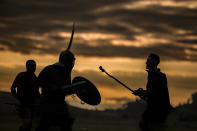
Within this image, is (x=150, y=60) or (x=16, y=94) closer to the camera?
(x=150, y=60)

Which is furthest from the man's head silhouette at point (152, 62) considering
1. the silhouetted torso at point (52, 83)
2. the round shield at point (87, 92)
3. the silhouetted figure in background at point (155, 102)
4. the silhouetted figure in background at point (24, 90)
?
the silhouetted figure in background at point (24, 90)

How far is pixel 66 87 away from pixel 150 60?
2.04 m

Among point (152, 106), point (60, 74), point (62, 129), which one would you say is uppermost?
point (60, 74)

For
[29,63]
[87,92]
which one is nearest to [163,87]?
[87,92]

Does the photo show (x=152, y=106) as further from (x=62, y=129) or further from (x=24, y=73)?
(x=24, y=73)

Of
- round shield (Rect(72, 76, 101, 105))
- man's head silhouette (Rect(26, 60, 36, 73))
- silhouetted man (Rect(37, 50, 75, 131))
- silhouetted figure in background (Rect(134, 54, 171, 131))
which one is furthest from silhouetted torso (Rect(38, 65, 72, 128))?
man's head silhouette (Rect(26, 60, 36, 73))

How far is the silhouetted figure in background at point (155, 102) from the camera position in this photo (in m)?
10.3

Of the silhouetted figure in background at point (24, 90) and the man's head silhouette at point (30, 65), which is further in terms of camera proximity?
the man's head silhouette at point (30, 65)

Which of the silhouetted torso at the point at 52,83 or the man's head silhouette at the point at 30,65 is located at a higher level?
the man's head silhouette at the point at 30,65

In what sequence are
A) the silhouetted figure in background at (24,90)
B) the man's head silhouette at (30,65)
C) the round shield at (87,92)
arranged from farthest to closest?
the man's head silhouette at (30,65)
the silhouetted figure in background at (24,90)
the round shield at (87,92)

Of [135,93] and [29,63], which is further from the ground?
[29,63]

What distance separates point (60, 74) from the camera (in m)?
10.6

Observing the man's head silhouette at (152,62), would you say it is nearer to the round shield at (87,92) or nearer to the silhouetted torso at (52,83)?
the round shield at (87,92)

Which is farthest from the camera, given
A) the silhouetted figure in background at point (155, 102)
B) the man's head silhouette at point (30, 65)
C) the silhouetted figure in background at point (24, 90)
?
the man's head silhouette at point (30, 65)
